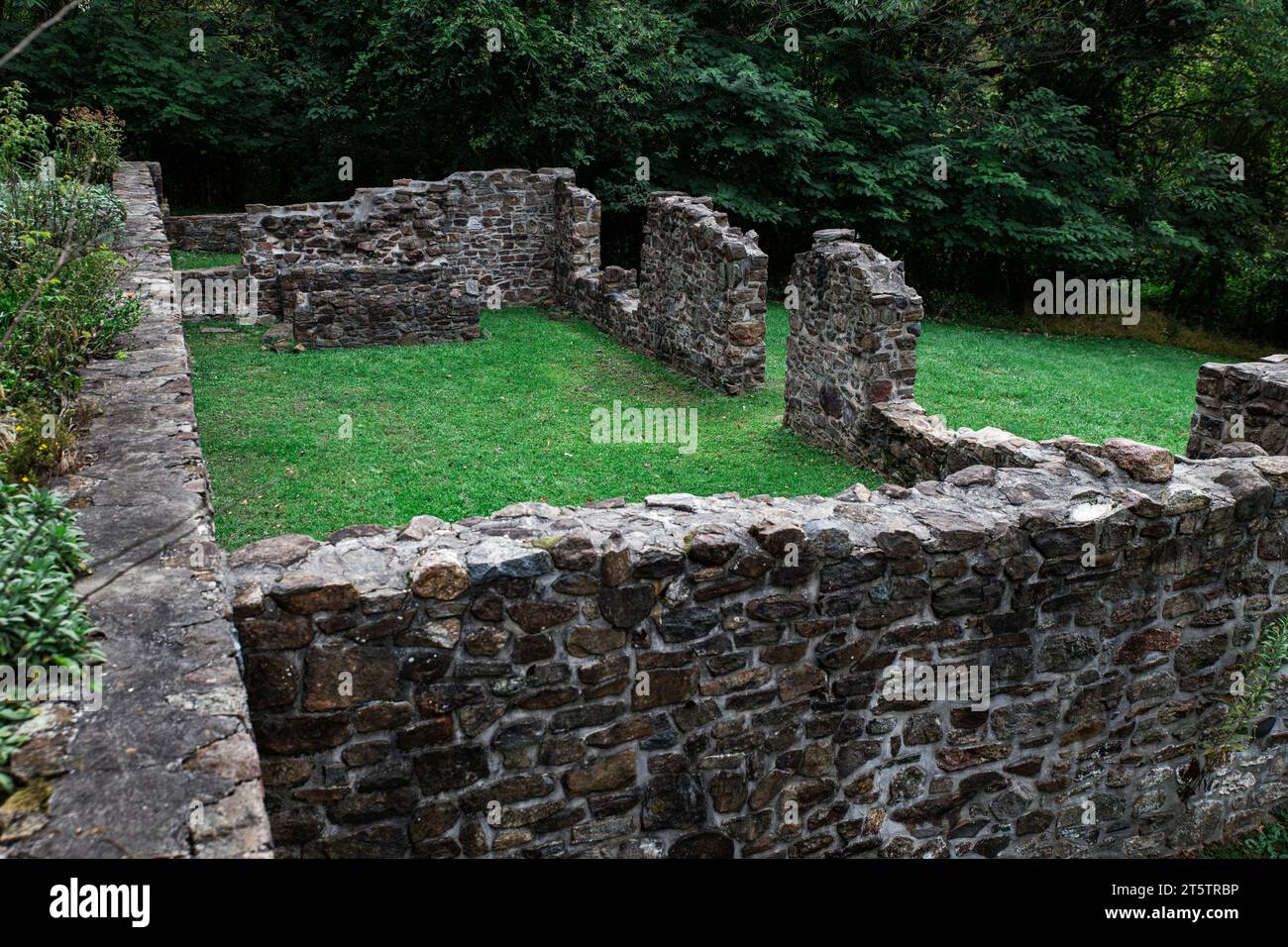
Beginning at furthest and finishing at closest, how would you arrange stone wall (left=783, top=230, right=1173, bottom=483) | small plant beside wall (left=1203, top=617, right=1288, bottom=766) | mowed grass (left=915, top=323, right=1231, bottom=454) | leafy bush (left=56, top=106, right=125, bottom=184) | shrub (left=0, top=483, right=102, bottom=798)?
leafy bush (left=56, top=106, right=125, bottom=184)
mowed grass (left=915, top=323, right=1231, bottom=454)
stone wall (left=783, top=230, right=1173, bottom=483)
small plant beside wall (left=1203, top=617, right=1288, bottom=766)
shrub (left=0, top=483, right=102, bottom=798)

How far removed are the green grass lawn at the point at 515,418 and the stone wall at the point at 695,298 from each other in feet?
1.20

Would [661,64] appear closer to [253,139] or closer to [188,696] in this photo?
[253,139]

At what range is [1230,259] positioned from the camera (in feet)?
66.7

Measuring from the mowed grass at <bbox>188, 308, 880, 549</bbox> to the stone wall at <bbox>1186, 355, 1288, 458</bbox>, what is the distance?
2.95 m

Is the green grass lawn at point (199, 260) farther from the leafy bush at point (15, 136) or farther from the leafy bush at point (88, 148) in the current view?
the leafy bush at point (15, 136)

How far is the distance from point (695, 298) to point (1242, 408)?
273 inches

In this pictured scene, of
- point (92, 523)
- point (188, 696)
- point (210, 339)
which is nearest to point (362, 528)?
point (92, 523)

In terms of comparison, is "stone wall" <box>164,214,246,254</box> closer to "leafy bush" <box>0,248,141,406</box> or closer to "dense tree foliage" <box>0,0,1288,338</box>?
"dense tree foliage" <box>0,0,1288,338</box>

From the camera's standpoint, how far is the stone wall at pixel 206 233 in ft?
64.3

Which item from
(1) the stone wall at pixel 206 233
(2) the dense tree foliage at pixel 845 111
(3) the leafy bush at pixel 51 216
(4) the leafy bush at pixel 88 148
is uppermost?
(2) the dense tree foliage at pixel 845 111

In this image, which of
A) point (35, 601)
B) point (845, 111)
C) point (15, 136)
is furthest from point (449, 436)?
point (845, 111)

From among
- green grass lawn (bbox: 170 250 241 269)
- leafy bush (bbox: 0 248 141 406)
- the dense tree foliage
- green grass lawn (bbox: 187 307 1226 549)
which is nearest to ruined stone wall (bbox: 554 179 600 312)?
green grass lawn (bbox: 187 307 1226 549)

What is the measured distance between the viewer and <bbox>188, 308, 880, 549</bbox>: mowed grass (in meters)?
8.59

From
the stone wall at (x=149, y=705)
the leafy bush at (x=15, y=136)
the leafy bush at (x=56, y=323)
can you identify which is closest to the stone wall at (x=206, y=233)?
the leafy bush at (x=15, y=136)
